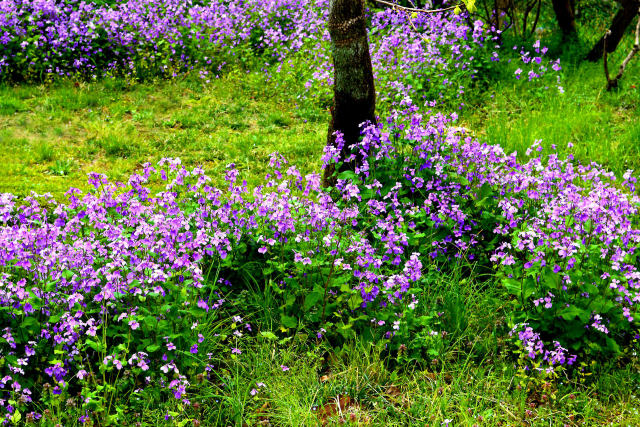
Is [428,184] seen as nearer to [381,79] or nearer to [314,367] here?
[314,367]

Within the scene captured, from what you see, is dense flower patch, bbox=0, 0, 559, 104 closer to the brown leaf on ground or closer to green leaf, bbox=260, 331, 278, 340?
green leaf, bbox=260, 331, 278, 340

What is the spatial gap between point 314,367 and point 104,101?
6.83 metres

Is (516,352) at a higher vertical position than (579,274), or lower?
lower

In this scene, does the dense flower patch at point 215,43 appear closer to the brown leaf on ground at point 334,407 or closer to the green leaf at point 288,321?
the green leaf at point 288,321

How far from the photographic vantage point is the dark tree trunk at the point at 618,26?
838 centimetres

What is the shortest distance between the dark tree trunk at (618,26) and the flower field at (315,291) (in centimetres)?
446

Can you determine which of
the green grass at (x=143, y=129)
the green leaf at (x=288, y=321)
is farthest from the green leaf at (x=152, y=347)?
the green grass at (x=143, y=129)

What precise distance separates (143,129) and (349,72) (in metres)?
3.99

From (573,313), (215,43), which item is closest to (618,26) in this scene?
(215,43)

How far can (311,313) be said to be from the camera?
4004 mm

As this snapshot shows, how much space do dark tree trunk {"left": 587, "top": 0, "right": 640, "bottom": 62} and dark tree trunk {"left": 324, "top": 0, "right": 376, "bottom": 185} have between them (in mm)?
4891

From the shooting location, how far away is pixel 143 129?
331 inches

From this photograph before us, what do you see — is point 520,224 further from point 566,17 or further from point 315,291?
point 566,17

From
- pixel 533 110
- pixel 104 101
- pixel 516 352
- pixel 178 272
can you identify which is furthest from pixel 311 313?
pixel 104 101
